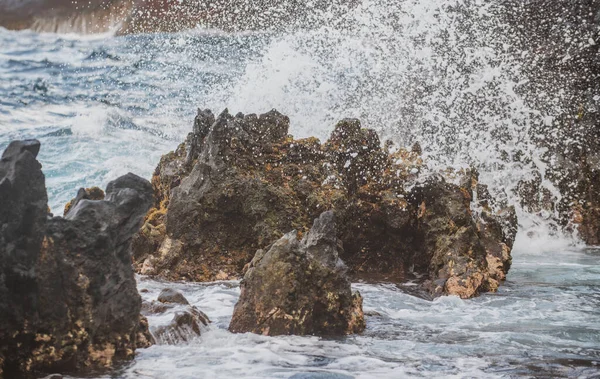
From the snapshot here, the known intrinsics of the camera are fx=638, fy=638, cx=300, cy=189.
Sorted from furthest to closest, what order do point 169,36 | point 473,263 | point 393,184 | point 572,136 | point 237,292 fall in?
point 169,36
point 572,136
point 393,184
point 473,263
point 237,292

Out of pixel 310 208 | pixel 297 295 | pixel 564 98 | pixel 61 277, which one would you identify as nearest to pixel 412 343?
pixel 297 295

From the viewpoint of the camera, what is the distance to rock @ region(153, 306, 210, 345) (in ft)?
14.8

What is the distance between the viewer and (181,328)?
4637 mm

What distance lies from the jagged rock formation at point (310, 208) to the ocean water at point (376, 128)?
0.44 meters

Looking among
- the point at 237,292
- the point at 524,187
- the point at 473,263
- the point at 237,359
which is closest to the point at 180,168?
the point at 237,292

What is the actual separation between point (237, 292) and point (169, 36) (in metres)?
32.8

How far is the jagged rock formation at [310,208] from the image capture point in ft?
23.2

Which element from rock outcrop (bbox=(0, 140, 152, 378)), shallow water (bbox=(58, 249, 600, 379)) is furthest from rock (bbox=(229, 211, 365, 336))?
rock outcrop (bbox=(0, 140, 152, 378))

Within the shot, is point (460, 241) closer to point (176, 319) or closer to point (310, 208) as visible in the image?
point (310, 208)

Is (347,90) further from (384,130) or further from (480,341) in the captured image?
(480,341)

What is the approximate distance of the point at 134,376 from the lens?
12.1 ft

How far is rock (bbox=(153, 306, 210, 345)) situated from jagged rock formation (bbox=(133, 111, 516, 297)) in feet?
7.02

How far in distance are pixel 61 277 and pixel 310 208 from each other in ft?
13.4

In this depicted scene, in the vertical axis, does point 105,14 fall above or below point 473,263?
above
